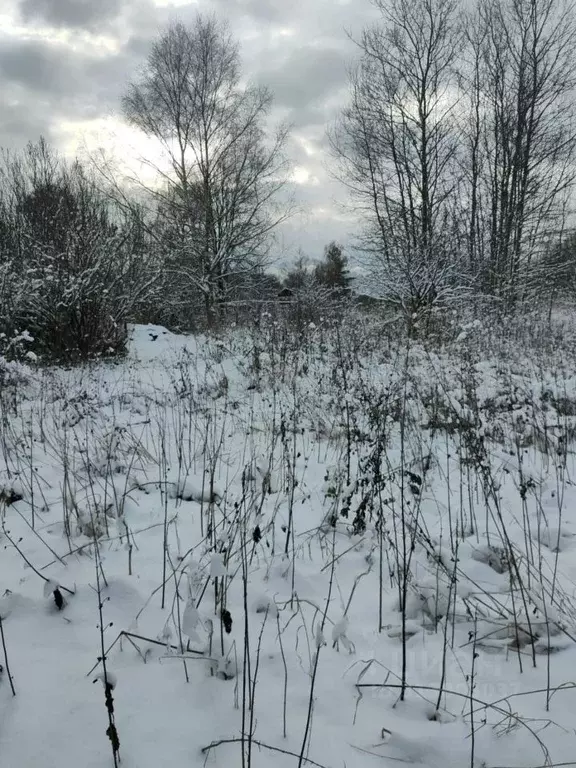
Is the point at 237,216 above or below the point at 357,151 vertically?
below

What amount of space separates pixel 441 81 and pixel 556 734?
15880mm

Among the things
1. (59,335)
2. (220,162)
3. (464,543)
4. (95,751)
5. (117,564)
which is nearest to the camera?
(95,751)

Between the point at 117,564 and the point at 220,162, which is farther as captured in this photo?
the point at 220,162

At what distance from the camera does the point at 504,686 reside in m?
1.58

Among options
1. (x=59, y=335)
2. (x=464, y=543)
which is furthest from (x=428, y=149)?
(x=464, y=543)

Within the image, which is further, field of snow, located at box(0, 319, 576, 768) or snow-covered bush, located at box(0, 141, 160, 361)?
snow-covered bush, located at box(0, 141, 160, 361)

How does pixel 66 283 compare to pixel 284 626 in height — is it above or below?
above

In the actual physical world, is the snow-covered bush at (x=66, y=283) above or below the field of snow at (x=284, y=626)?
above

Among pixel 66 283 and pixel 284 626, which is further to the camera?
pixel 66 283

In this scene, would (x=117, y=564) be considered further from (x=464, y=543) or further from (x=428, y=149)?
(x=428, y=149)

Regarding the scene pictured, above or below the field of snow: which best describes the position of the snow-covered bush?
above

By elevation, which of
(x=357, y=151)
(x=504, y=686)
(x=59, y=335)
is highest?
(x=357, y=151)

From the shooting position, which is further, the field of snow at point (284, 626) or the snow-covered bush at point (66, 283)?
the snow-covered bush at point (66, 283)

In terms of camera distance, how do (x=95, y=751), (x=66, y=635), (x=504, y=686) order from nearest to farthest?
(x=95, y=751) < (x=504, y=686) < (x=66, y=635)
